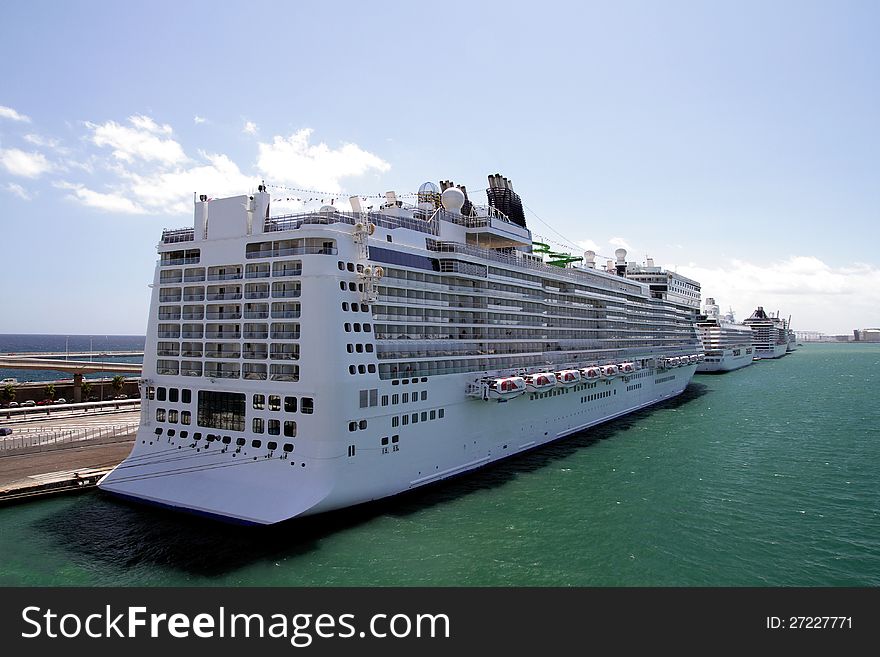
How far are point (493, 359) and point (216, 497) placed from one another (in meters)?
20.7

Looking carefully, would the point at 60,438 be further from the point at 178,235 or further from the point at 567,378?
the point at 567,378

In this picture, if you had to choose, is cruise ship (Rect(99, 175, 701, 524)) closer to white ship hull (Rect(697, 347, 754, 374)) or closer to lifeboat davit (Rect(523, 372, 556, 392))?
lifeboat davit (Rect(523, 372, 556, 392))

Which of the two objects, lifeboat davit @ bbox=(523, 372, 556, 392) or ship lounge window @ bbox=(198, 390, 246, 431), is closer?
ship lounge window @ bbox=(198, 390, 246, 431)

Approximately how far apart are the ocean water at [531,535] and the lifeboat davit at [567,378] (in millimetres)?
6368

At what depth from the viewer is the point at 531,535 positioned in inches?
1053

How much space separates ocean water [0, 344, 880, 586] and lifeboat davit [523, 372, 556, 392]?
553cm

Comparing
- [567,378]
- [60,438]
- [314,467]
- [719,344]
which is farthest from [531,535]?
[719,344]

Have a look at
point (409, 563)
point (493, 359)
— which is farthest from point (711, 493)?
point (409, 563)

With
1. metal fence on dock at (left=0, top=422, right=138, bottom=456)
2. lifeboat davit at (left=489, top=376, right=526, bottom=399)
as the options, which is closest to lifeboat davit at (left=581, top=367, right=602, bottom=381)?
lifeboat davit at (left=489, top=376, right=526, bottom=399)

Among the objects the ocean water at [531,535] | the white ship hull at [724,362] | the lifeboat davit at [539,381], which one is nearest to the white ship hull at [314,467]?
the ocean water at [531,535]

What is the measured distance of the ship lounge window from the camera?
2948cm

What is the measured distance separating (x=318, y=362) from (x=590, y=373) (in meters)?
29.6

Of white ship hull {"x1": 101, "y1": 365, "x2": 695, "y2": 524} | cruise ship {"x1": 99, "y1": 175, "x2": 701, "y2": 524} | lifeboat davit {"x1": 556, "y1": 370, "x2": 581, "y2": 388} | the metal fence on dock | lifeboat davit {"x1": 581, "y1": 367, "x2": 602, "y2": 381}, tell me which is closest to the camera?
white ship hull {"x1": 101, "y1": 365, "x2": 695, "y2": 524}
